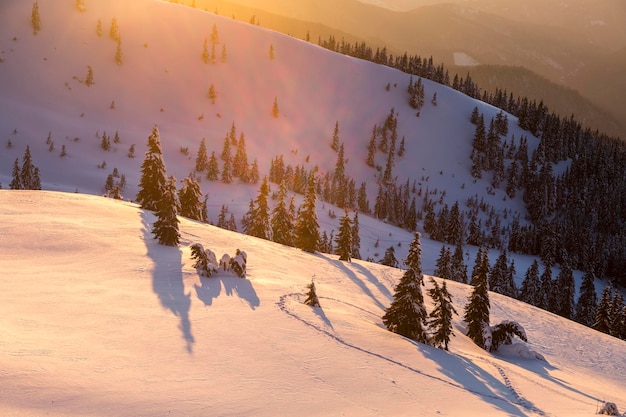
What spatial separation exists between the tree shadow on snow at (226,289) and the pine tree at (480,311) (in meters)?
15.9

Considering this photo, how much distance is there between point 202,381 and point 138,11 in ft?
554

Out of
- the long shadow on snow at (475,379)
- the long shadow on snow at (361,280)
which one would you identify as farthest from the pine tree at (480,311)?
the long shadow on snow at (475,379)

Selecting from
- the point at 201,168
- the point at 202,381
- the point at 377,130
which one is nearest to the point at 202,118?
the point at 201,168

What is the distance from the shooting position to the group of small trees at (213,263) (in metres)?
25.0

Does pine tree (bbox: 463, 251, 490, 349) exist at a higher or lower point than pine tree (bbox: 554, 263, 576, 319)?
higher

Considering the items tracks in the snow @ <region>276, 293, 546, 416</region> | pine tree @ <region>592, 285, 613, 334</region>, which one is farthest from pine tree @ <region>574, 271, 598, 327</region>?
tracks in the snow @ <region>276, 293, 546, 416</region>

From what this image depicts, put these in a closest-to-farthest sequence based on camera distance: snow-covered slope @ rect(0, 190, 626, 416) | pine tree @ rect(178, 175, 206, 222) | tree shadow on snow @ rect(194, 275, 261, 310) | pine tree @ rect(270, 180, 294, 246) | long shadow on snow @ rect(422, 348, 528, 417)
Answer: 1. snow-covered slope @ rect(0, 190, 626, 416)
2. long shadow on snow @ rect(422, 348, 528, 417)
3. tree shadow on snow @ rect(194, 275, 261, 310)
4. pine tree @ rect(178, 175, 206, 222)
5. pine tree @ rect(270, 180, 294, 246)

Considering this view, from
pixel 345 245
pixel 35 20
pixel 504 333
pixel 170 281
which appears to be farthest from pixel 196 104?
pixel 504 333

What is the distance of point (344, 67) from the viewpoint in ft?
590

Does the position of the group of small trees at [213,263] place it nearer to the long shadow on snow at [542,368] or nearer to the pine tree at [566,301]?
the long shadow on snow at [542,368]

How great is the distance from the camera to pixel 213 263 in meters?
25.5

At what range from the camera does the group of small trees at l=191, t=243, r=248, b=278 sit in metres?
25.0

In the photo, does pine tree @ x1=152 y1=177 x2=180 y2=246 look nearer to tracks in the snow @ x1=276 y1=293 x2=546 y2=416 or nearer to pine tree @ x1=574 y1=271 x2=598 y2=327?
tracks in the snow @ x1=276 y1=293 x2=546 y2=416

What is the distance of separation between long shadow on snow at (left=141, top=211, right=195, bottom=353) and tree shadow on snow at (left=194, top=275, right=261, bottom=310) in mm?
900
